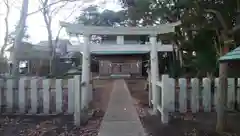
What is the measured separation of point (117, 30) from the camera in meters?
11.1

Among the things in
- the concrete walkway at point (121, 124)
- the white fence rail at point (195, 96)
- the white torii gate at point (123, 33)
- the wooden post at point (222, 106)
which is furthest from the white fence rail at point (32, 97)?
the wooden post at point (222, 106)

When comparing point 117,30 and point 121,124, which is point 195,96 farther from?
point 117,30

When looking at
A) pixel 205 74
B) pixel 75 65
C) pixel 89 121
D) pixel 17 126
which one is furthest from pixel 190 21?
pixel 75 65

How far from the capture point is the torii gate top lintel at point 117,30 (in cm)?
1066

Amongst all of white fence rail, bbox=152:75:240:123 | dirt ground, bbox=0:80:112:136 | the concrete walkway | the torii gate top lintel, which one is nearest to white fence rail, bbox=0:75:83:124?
dirt ground, bbox=0:80:112:136

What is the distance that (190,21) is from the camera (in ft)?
67.7

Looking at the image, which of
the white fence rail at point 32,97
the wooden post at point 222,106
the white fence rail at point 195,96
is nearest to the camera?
the wooden post at point 222,106

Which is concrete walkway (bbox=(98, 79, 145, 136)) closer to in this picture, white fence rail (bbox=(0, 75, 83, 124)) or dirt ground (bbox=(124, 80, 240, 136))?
dirt ground (bbox=(124, 80, 240, 136))

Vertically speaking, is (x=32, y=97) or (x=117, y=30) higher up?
(x=117, y=30)

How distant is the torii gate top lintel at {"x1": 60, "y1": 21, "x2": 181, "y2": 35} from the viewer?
10.7 meters

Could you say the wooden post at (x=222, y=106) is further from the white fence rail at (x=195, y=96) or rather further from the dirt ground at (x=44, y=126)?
the dirt ground at (x=44, y=126)

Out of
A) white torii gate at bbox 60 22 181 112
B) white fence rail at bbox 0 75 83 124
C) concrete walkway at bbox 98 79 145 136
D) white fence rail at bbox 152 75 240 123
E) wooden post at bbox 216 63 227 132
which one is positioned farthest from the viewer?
white torii gate at bbox 60 22 181 112

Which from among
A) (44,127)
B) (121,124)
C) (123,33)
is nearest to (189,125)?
(121,124)

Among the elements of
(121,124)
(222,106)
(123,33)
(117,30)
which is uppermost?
(117,30)
